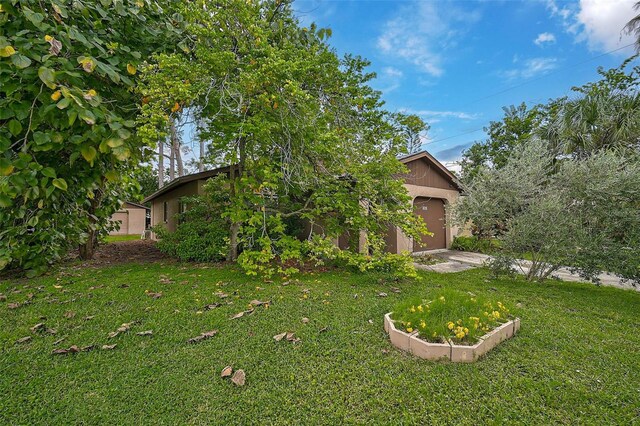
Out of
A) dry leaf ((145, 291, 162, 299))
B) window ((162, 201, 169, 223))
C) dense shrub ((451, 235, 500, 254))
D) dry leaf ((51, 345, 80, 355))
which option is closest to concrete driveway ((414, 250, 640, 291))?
dense shrub ((451, 235, 500, 254))

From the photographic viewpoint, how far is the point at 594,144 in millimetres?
9516

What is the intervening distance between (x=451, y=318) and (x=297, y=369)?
5.50 ft

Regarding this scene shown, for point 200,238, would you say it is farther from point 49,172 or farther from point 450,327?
point 450,327

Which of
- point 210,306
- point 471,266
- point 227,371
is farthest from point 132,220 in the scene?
point 227,371

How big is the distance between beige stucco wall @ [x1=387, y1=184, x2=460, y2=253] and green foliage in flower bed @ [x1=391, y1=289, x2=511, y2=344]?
4.59m

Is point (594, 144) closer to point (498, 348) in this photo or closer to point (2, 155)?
point (498, 348)

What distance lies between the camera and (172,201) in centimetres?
1430

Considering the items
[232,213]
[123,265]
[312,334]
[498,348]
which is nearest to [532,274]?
[498,348]

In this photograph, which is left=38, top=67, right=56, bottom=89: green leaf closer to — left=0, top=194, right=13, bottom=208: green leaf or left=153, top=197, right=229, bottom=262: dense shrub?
left=0, top=194, right=13, bottom=208: green leaf

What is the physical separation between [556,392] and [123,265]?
825cm

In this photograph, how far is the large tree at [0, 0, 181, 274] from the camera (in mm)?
2238

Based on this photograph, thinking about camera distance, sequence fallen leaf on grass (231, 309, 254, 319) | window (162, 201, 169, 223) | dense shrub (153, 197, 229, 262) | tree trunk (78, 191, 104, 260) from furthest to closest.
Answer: window (162, 201, 169, 223), dense shrub (153, 197, 229, 262), tree trunk (78, 191, 104, 260), fallen leaf on grass (231, 309, 254, 319)

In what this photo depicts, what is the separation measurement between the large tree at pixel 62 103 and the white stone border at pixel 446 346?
9.71ft

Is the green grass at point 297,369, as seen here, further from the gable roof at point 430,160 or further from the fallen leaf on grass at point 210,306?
the gable roof at point 430,160
